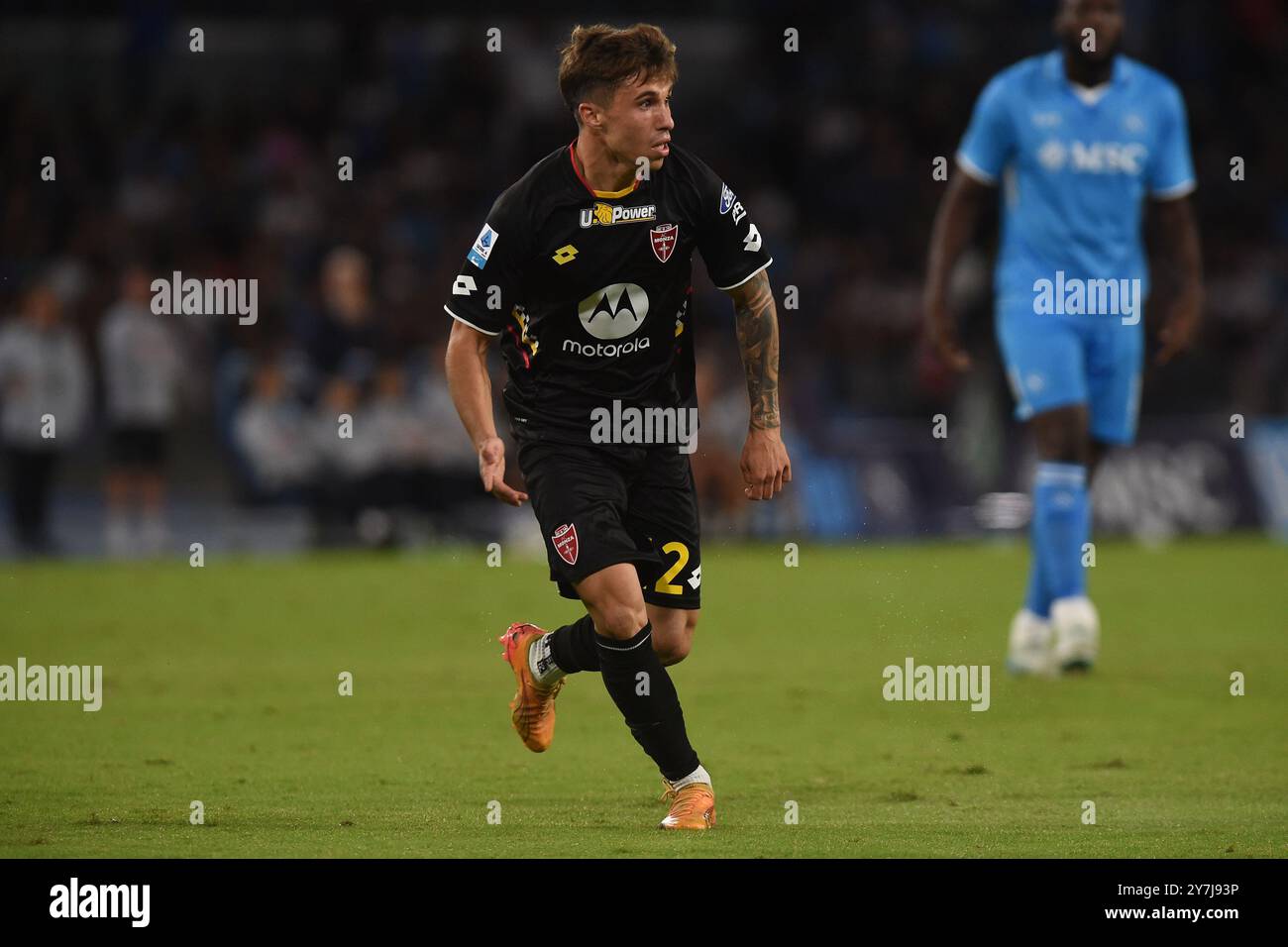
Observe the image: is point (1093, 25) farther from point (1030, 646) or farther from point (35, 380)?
point (35, 380)

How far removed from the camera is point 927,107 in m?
26.0

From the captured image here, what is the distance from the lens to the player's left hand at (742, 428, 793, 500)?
23.4 ft

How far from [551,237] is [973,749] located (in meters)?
2.94

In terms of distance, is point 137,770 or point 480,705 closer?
point 137,770

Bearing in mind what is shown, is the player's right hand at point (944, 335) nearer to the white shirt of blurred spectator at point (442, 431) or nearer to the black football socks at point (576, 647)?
the black football socks at point (576, 647)

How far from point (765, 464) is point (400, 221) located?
1721cm

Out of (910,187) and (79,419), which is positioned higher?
(910,187)

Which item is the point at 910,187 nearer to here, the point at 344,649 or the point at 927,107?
the point at 927,107

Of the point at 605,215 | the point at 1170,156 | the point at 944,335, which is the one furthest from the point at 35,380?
the point at 605,215

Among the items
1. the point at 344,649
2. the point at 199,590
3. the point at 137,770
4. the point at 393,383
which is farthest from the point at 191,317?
the point at 137,770

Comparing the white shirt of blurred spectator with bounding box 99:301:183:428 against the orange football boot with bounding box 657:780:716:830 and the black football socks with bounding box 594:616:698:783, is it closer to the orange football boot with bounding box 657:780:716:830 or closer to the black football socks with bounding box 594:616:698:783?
the black football socks with bounding box 594:616:698:783
